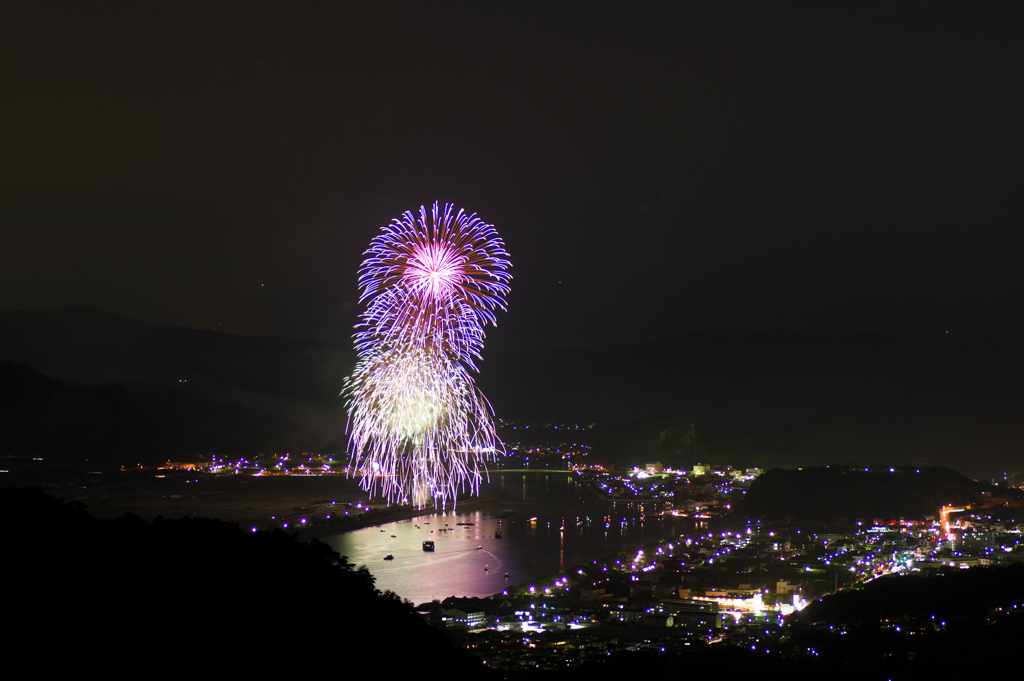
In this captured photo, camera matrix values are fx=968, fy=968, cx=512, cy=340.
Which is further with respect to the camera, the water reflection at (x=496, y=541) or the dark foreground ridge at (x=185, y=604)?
the water reflection at (x=496, y=541)

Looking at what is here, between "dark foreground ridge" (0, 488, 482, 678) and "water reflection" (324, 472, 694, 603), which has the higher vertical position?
"dark foreground ridge" (0, 488, 482, 678)

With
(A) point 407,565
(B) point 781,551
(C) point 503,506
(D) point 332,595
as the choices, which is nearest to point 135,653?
(D) point 332,595

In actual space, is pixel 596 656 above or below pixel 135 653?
below

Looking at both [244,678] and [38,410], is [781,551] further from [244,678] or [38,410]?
[38,410]

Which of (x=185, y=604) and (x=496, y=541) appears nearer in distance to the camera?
(x=185, y=604)

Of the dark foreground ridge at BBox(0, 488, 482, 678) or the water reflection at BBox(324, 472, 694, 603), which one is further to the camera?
the water reflection at BBox(324, 472, 694, 603)

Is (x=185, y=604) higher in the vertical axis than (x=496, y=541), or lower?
higher

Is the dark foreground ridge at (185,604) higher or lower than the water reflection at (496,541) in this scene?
higher

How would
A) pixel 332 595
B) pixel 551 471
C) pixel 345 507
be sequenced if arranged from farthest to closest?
pixel 551 471 → pixel 345 507 → pixel 332 595
